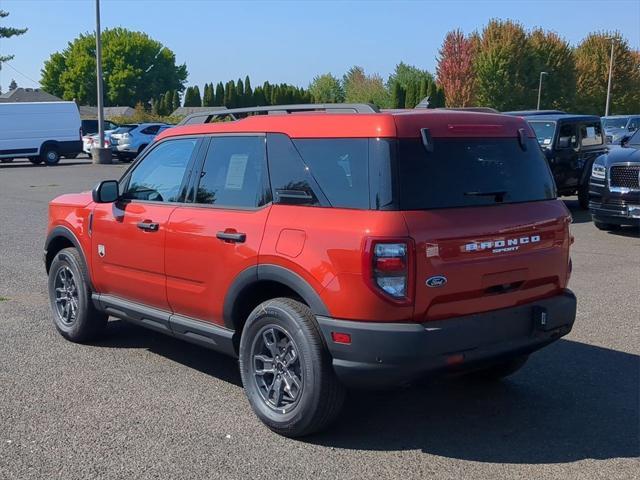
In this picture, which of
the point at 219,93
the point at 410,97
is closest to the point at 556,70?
the point at 410,97

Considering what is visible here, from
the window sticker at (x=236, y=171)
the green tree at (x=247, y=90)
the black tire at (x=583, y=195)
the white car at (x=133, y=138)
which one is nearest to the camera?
the window sticker at (x=236, y=171)

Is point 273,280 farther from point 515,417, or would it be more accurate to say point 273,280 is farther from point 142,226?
point 515,417

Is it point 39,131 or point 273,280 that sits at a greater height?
point 39,131

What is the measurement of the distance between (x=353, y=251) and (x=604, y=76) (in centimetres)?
7059

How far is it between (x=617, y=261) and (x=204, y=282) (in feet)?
22.8

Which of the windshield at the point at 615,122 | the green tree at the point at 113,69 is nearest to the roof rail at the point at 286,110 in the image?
the windshield at the point at 615,122

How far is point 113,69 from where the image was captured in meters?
102

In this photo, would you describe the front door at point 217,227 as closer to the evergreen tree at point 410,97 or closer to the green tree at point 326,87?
the evergreen tree at point 410,97

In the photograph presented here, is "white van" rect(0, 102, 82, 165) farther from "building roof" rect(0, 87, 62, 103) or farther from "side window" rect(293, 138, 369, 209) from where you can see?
"building roof" rect(0, 87, 62, 103)

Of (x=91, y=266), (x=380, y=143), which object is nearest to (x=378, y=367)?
(x=380, y=143)

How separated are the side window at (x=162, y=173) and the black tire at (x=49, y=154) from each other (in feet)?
89.0

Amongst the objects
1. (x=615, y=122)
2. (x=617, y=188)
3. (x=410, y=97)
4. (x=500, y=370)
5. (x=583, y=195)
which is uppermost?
(x=410, y=97)

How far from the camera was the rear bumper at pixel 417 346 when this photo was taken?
3961 millimetres

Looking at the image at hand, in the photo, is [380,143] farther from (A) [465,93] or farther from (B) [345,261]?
(A) [465,93]
